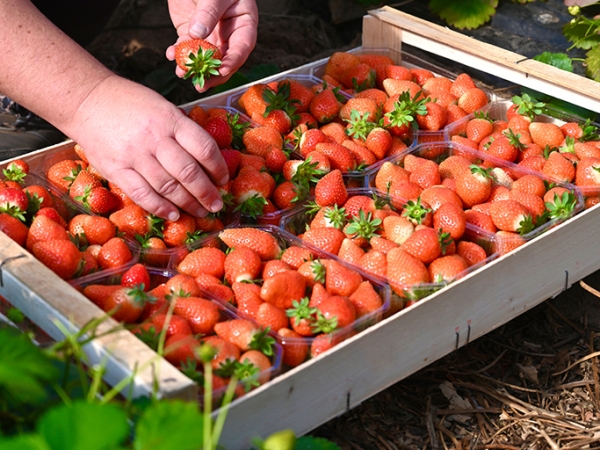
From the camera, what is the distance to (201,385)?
140cm

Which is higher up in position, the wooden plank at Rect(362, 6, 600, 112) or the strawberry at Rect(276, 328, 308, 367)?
the wooden plank at Rect(362, 6, 600, 112)

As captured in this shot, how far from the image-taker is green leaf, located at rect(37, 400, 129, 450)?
845mm

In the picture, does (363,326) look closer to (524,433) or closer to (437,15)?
(524,433)

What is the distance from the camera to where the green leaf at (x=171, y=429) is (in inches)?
34.3

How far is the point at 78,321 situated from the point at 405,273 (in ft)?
2.17

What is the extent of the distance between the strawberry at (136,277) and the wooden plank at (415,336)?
400mm

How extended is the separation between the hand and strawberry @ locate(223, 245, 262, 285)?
151 mm

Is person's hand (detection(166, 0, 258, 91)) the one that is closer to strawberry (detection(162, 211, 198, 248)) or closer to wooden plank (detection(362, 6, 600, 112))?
strawberry (detection(162, 211, 198, 248))

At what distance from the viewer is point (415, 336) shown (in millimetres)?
1640

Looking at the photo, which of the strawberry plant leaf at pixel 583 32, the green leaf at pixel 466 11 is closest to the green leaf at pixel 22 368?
the strawberry plant leaf at pixel 583 32

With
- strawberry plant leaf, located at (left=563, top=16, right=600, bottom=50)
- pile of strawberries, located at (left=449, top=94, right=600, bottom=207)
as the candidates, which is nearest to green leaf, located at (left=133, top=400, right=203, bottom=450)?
pile of strawberries, located at (left=449, top=94, right=600, bottom=207)

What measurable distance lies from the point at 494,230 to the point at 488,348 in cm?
40

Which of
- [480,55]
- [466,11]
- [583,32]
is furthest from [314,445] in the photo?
[466,11]

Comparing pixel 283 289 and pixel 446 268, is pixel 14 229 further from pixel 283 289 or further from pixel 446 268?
pixel 446 268
